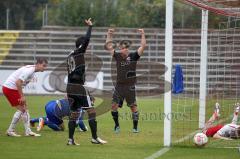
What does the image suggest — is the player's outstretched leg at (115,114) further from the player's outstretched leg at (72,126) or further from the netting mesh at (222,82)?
the player's outstretched leg at (72,126)

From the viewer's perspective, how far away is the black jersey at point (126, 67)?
17.1m

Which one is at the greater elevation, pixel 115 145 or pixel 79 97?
pixel 79 97

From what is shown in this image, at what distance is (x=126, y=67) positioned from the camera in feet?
56.7

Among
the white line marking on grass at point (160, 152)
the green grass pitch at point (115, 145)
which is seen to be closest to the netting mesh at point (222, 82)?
the green grass pitch at point (115, 145)

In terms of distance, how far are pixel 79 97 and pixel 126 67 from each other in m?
3.40

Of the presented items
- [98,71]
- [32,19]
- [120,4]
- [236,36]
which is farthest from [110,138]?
[32,19]

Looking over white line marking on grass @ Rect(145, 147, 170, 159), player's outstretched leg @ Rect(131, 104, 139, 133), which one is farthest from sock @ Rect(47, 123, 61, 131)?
white line marking on grass @ Rect(145, 147, 170, 159)

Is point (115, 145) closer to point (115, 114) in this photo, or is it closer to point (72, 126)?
point (72, 126)

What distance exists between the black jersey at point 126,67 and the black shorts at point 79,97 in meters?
3.06

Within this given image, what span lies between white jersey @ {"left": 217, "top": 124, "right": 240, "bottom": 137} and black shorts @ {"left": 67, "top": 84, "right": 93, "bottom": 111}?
2915 millimetres

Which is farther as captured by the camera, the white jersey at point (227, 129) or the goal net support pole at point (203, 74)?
the goal net support pole at point (203, 74)

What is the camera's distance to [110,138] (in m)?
15.7

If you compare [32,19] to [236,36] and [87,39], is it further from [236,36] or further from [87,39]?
[87,39]

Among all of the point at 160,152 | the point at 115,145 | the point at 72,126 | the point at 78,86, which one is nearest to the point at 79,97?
the point at 78,86
